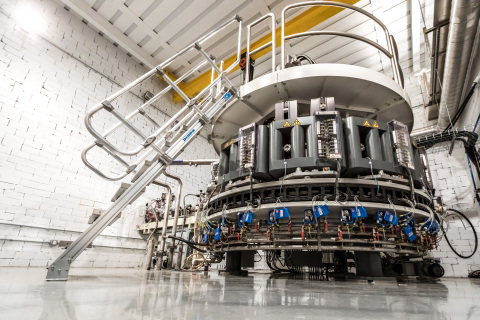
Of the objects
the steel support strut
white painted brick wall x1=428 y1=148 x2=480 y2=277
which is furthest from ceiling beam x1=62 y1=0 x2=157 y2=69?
white painted brick wall x1=428 y1=148 x2=480 y2=277

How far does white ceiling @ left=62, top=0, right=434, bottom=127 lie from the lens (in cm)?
634

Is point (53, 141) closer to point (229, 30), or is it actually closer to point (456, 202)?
point (229, 30)

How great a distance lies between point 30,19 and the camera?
18.8 feet

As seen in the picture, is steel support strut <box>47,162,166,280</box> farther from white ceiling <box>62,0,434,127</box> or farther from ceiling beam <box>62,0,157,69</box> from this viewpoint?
ceiling beam <box>62,0,157,69</box>

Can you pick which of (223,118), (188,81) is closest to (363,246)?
(223,118)

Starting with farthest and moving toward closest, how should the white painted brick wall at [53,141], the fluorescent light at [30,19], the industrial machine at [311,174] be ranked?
the fluorescent light at [30,19]
the white painted brick wall at [53,141]
the industrial machine at [311,174]

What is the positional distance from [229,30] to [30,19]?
15.5ft

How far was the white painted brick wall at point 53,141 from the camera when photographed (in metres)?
4.87

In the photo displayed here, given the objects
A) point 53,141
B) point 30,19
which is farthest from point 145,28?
point 53,141

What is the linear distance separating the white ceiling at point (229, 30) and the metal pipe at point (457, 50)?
1.86 meters

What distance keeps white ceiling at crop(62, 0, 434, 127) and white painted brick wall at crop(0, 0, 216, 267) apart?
0.83m

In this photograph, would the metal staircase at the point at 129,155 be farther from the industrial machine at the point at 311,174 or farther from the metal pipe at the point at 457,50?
the metal pipe at the point at 457,50

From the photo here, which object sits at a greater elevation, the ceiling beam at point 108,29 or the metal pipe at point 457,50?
the ceiling beam at point 108,29

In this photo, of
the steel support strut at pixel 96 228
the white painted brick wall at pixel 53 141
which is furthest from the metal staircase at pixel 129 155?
the white painted brick wall at pixel 53 141
